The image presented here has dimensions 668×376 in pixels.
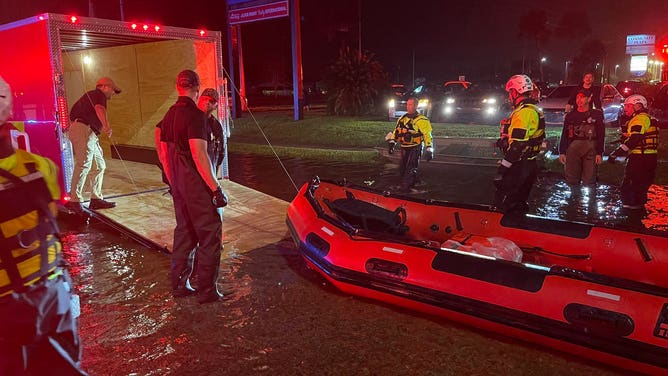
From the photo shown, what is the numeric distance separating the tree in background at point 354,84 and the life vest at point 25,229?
20.8 m

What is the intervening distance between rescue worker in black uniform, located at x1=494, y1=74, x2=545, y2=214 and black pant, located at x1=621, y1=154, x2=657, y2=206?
254 cm

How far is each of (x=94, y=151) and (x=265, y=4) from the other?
15.3 meters

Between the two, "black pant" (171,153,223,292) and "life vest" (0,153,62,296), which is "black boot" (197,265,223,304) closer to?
"black pant" (171,153,223,292)

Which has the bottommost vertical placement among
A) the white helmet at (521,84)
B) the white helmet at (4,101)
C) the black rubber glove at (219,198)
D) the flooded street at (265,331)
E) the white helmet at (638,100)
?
the flooded street at (265,331)

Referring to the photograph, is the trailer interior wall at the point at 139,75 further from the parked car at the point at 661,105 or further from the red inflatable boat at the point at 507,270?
the parked car at the point at 661,105

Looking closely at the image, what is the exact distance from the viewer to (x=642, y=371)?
309 cm

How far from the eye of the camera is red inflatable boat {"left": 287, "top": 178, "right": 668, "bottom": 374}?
3145 mm

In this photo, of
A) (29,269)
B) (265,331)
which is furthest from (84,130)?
(29,269)

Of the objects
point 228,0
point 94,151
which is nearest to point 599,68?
point 228,0

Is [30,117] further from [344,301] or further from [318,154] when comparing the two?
[318,154]

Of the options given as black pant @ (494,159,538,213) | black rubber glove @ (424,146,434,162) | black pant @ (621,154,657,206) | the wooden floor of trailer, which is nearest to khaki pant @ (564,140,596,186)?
black pant @ (621,154,657,206)

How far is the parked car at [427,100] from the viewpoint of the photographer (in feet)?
57.8

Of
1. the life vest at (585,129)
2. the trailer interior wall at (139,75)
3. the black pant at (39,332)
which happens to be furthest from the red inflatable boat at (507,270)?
the trailer interior wall at (139,75)

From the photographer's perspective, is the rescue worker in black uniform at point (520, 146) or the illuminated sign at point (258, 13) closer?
the rescue worker in black uniform at point (520, 146)
